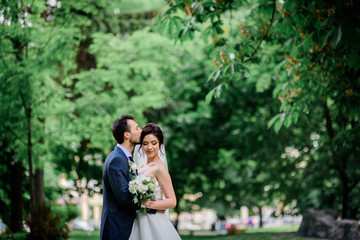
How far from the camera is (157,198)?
4312mm

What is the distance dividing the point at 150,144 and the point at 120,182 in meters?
0.57

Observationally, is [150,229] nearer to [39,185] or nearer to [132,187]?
[132,187]

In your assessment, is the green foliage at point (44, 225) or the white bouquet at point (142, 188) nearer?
the white bouquet at point (142, 188)

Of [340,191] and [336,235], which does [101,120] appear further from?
[340,191]

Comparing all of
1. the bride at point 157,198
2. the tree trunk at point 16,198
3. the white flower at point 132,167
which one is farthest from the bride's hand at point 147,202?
the tree trunk at point 16,198

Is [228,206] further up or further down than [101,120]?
further down

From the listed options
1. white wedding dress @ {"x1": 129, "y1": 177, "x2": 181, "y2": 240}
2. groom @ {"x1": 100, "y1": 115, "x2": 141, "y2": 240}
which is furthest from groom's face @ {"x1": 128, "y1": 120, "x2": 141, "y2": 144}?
white wedding dress @ {"x1": 129, "y1": 177, "x2": 181, "y2": 240}

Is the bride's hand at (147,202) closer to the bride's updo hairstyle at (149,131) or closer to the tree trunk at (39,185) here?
the bride's updo hairstyle at (149,131)

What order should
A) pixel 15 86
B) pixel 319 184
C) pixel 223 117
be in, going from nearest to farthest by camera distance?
pixel 15 86 < pixel 319 184 < pixel 223 117

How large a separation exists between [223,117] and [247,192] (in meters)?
4.56

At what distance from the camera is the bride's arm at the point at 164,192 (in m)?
4.21

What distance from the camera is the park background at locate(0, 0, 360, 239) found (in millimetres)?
6047

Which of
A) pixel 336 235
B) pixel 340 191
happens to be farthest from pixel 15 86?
pixel 340 191

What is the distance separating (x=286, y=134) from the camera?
1580cm
